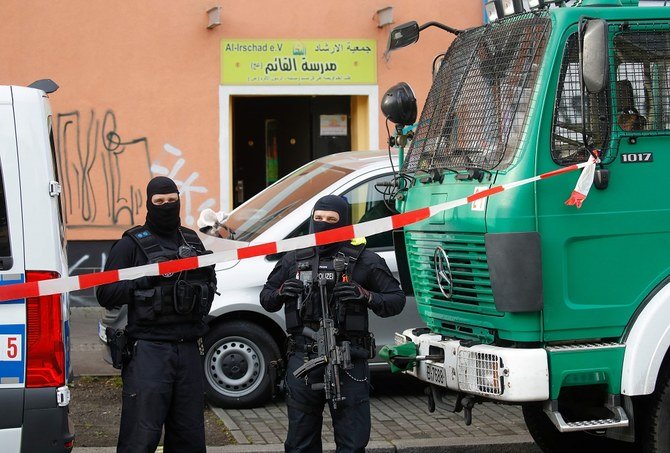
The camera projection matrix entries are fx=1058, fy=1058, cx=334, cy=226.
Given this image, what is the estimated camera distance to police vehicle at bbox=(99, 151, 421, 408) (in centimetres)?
825

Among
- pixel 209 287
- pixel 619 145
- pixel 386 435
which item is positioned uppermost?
pixel 619 145

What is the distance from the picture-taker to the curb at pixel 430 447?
23.2 feet

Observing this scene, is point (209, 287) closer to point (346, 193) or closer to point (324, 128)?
point (346, 193)

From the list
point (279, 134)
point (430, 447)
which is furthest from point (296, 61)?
point (430, 447)

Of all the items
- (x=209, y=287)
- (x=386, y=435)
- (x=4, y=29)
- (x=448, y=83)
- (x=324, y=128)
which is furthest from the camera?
(x=324, y=128)

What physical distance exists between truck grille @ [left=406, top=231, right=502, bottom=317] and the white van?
2.21 m

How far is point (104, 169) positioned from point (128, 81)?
3.74 ft

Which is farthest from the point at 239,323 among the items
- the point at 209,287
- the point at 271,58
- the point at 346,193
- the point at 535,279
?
the point at 271,58

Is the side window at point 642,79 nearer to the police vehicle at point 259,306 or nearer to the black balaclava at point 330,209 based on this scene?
the black balaclava at point 330,209

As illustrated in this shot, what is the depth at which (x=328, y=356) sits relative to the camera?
18.4 feet

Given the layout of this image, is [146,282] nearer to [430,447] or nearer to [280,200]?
[430,447]

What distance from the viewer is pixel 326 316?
18.6 ft

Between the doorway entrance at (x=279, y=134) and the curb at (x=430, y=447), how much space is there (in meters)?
7.40

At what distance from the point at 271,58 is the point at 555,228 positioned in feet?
27.3
